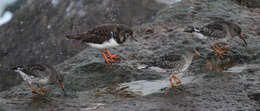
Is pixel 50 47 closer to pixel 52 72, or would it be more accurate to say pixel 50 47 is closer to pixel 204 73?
pixel 52 72

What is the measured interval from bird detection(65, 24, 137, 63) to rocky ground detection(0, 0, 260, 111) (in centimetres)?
38

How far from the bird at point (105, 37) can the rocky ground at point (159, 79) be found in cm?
38

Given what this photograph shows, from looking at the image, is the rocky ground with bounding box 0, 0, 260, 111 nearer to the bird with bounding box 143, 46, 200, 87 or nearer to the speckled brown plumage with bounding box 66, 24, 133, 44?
the bird with bounding box 143, 46, 200, 87

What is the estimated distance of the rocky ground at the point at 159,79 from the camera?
5.34 m

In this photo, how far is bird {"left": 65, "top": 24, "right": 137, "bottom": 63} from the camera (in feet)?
24.2

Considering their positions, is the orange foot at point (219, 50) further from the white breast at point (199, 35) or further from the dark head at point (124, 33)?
the dark head at point (124, 33)

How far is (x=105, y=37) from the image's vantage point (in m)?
7.42

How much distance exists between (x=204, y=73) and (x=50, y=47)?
4.78 meters

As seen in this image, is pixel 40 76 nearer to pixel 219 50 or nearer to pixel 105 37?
pixel 105 37

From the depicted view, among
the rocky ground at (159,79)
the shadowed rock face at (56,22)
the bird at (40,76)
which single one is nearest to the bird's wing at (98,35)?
the rocky ground at (159,79)

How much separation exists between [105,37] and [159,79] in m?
1.55

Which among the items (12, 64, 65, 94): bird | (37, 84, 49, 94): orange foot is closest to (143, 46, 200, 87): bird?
(12, 64, 65, 94): bird

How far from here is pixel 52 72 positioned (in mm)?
6484

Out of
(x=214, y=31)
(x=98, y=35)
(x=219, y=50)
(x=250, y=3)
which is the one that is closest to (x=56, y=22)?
(x=98, y=35)
